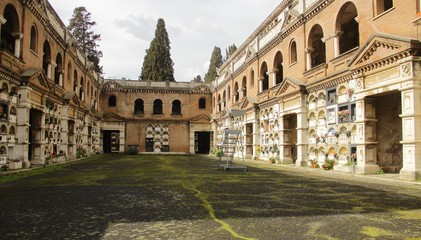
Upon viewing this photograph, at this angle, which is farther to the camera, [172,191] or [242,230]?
[172,191]

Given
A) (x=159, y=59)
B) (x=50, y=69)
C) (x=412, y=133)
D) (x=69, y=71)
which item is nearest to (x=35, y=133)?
(x=50, y=69)

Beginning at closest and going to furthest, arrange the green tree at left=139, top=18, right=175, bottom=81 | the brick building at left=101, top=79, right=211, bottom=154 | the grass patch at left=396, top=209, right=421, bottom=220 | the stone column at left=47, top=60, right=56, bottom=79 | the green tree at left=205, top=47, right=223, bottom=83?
the grass patch at left=396, top=209, right=421, bottom=220 < the stone column at left=47, top=60, right=56, bottom=79 < the brick building at left=101, top=79, right=211, bottom=154 < the green tree at left=139, top=18, right=175, bottom=81 < the green tree at left=205, top=47, right=223, bottom=83

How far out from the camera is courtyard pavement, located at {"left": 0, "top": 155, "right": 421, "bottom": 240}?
12.8ft

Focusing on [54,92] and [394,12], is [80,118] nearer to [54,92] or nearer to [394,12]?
[54,92]

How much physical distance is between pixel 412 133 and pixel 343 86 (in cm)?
391

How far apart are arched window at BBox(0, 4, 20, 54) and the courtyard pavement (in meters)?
7.71

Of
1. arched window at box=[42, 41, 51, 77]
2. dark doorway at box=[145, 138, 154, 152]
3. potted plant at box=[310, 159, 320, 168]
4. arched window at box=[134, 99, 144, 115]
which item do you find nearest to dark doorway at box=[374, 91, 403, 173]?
potted plant at box=[310, 159, 320, 168]

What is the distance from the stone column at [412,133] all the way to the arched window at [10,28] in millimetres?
14229

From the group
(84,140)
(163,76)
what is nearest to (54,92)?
(84,140)

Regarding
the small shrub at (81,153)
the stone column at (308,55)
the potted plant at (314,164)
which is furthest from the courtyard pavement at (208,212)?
the small shrub at (81,153)

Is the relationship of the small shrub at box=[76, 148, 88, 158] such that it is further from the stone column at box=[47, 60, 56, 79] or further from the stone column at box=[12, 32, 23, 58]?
the stone column at box=[12, 32, 23, 58]

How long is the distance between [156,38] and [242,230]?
4001 centimetres

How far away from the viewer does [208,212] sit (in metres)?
4.98

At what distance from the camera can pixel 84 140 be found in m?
24.3
